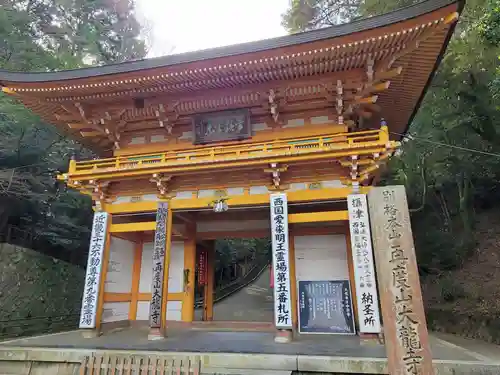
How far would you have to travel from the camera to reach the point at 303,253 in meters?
9.32

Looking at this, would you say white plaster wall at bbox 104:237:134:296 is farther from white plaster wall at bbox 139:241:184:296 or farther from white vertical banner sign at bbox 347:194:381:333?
white vertical banner sign at bbox 347:194:381:333

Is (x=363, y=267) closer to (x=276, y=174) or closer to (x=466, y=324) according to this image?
(x=276, y=174)

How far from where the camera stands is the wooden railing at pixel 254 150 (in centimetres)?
754

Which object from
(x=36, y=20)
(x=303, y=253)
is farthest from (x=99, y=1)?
(x=303, y=253)

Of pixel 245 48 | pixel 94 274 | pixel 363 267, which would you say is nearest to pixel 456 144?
pixel 363 267

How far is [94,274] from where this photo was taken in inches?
336

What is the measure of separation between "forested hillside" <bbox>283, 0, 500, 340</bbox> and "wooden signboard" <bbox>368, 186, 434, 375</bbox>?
7071mm

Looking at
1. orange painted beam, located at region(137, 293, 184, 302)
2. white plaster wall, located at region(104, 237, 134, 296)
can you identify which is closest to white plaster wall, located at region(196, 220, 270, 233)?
orange painted beam, located at region(137, 293, 184, 302)

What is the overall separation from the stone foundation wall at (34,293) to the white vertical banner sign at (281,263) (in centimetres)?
837

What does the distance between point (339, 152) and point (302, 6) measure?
13.3 meters

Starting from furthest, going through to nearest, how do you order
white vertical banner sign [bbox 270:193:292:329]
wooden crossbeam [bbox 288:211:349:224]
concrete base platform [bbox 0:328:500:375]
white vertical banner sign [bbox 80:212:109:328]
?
1. white vertical banner sign [bbox 80:212:109:328]
2. wooden crossbeam [bbox 288:211:349:224]
3. white vertical banner sign [bbox 270:193:292:329]
4. concrete base platform [bbox 0:328:500:375]

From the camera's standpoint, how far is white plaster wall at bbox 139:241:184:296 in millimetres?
10148

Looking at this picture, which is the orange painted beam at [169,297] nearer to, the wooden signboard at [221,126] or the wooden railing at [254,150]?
the wooden railing at [254,150]

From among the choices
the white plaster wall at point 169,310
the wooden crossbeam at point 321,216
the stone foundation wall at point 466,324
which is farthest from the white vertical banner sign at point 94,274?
the stone foundation wall at point 466,324
